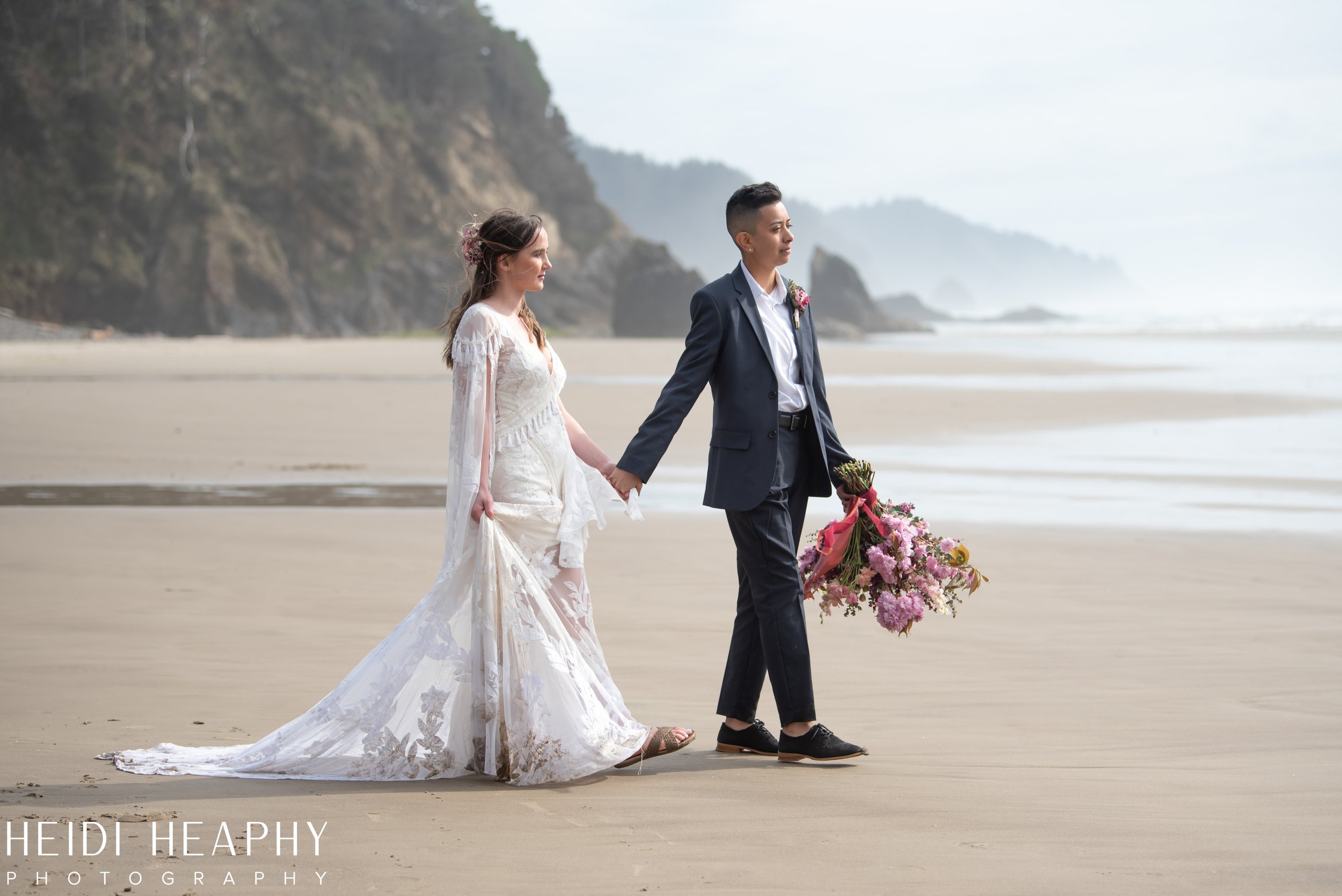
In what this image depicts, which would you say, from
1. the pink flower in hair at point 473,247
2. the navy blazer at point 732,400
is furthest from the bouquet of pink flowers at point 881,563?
the pink flower in hair at point 473,247

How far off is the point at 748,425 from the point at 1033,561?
461 centimetres

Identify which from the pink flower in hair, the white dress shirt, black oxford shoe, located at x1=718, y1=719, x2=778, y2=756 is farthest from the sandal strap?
the pink flower in hair

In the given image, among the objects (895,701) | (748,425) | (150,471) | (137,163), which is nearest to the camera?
(748,425)

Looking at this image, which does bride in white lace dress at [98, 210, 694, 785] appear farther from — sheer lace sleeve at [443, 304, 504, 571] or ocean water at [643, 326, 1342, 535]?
ocean water at [643, 326, 1342, 535]

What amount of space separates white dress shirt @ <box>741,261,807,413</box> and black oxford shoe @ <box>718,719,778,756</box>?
117 cm

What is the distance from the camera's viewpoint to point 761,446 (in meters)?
4.38

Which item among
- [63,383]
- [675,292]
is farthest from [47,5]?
[63,383]

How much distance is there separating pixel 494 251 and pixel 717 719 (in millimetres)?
2074

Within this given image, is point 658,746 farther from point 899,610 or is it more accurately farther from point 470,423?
point 470,423

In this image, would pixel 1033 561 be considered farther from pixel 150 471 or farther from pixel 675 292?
pixel 675 292

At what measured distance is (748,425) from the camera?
4398 millimetres

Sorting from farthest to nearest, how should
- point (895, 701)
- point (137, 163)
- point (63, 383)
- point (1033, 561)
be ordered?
point (137, 163) → point (63, 383) → point (1033, 561) → point (895, 701)

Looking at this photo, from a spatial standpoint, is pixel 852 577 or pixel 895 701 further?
pixel 895 701

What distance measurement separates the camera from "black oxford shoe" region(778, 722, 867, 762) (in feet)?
14.3
